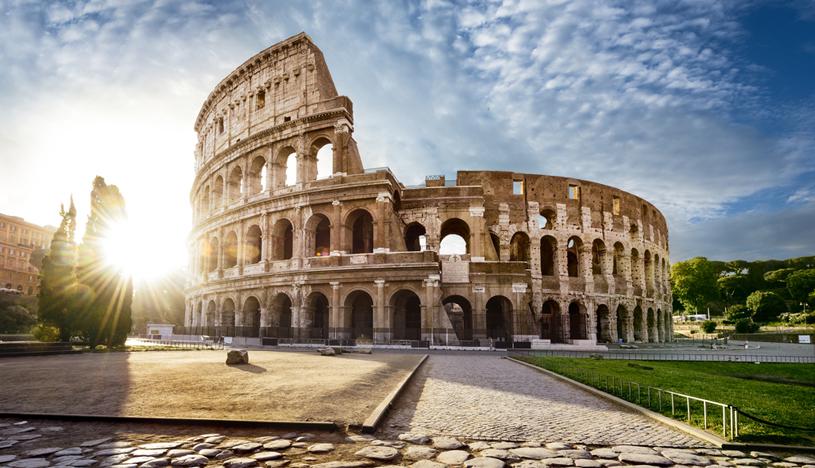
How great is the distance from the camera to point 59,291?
23062 mm

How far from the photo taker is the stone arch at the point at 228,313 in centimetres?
3509

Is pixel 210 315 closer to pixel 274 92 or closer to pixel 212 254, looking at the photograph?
pixel 212 254

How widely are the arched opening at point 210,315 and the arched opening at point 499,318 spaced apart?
20398mm

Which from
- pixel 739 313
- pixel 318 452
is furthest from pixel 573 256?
pixel 318 452

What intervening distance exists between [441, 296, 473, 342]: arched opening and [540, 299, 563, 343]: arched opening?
6508 mm

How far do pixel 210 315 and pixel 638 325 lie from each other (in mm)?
34279

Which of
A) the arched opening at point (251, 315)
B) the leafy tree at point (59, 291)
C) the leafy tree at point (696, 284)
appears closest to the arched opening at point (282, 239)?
the arched opening at point (251, 315)

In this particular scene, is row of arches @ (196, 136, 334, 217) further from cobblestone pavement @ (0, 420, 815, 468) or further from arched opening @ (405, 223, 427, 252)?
cobblestone pavement @ (0, 420, 815, 468)

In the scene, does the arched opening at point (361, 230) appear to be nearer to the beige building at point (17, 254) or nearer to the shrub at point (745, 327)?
the shrub at point (745, 327)

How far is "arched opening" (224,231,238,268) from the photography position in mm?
36312

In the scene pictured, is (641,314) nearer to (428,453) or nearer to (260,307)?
(260,307)

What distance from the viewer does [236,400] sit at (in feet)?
25.8

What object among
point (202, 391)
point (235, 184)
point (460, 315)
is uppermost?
point (235, 184)

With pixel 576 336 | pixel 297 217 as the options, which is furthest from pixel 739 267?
pixel 297 217
